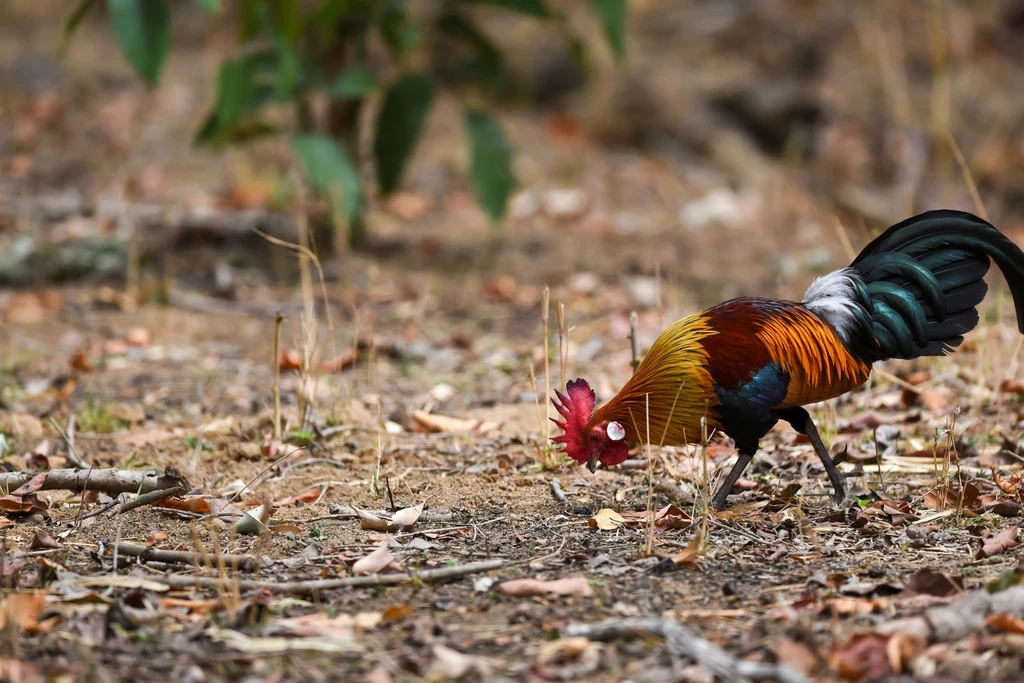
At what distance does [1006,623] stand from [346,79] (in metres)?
4.33

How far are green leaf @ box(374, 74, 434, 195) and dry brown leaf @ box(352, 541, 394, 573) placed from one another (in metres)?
3.49

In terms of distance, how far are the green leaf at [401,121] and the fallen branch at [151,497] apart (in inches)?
123

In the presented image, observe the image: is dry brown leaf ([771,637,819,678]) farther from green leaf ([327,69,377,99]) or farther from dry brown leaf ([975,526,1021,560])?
green leaf ([327,69,377,99])

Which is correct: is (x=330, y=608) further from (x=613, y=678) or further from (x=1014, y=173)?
(x=1014, y=173)

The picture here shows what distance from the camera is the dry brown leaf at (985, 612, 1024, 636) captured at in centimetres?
233

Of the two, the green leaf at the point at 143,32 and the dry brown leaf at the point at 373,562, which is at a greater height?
the green leaf at the point at 143,32

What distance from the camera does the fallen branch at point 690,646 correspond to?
7.19 ft

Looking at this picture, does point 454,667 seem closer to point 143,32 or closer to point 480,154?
point 143,32

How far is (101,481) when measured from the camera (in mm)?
3254

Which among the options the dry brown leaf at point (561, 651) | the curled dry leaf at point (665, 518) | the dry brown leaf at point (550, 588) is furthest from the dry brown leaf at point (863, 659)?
the curled dry leaf at point (665, 518)

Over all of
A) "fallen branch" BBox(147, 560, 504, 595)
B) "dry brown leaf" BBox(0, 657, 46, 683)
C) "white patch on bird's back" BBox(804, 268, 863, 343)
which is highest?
"white patch on bird's back" BBox(804, 268, 863, 343)

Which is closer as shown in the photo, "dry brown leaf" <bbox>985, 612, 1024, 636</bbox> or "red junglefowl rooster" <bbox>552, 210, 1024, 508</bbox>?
"dry brown leaf" <bbox>985, 612, 1024, 636</bbox>

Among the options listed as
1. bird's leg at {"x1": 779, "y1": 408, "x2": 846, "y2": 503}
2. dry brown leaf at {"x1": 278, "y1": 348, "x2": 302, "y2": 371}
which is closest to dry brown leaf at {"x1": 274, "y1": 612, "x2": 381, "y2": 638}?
bird's leg at {"x1": 779, "y1": 408, "x2": 846, "y2": 503}

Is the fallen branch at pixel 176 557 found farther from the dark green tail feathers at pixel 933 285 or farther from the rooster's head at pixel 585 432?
the dark green tail feathers at pixel 933 285
